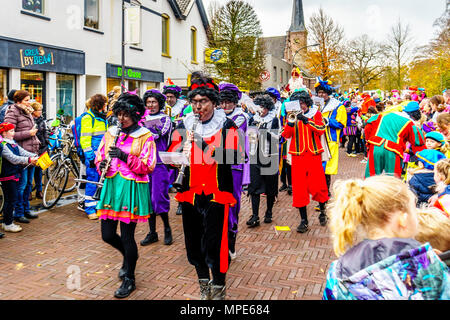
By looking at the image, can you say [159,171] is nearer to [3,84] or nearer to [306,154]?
[306,154]

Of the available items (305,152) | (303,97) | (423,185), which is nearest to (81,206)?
(305,152)

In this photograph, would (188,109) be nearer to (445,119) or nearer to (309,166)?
(309,166)

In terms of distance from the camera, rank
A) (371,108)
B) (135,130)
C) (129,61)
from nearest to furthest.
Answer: (135,130)
(371,108)
(129,61)

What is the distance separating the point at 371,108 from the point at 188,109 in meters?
6.74

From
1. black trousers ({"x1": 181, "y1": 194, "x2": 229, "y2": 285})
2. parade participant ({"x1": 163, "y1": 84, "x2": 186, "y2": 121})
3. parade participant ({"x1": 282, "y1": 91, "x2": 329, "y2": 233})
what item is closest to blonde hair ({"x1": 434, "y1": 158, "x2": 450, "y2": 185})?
parade participant ({"x1": 282, "y1": 91, "x2": 329, "y2": 233})

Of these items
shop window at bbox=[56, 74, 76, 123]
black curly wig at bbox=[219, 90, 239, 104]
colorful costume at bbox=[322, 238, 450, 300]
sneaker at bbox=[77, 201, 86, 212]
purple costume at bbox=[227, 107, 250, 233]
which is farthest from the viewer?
shop window at bbox=[56, 74, 76, 123]

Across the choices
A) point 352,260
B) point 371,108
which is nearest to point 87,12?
point 371,108

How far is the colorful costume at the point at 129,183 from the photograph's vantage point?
387 centimetres

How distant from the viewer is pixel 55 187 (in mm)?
7363

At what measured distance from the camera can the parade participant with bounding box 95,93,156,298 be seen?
12.7 feet

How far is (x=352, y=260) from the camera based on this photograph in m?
1.91

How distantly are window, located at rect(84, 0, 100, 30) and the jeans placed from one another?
8894 millimetres

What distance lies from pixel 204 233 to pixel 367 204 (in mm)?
1999

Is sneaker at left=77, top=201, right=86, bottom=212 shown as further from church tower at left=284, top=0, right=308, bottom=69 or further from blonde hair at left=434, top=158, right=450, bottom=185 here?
church tower at left=284, top=0, right=308, bottom=69
